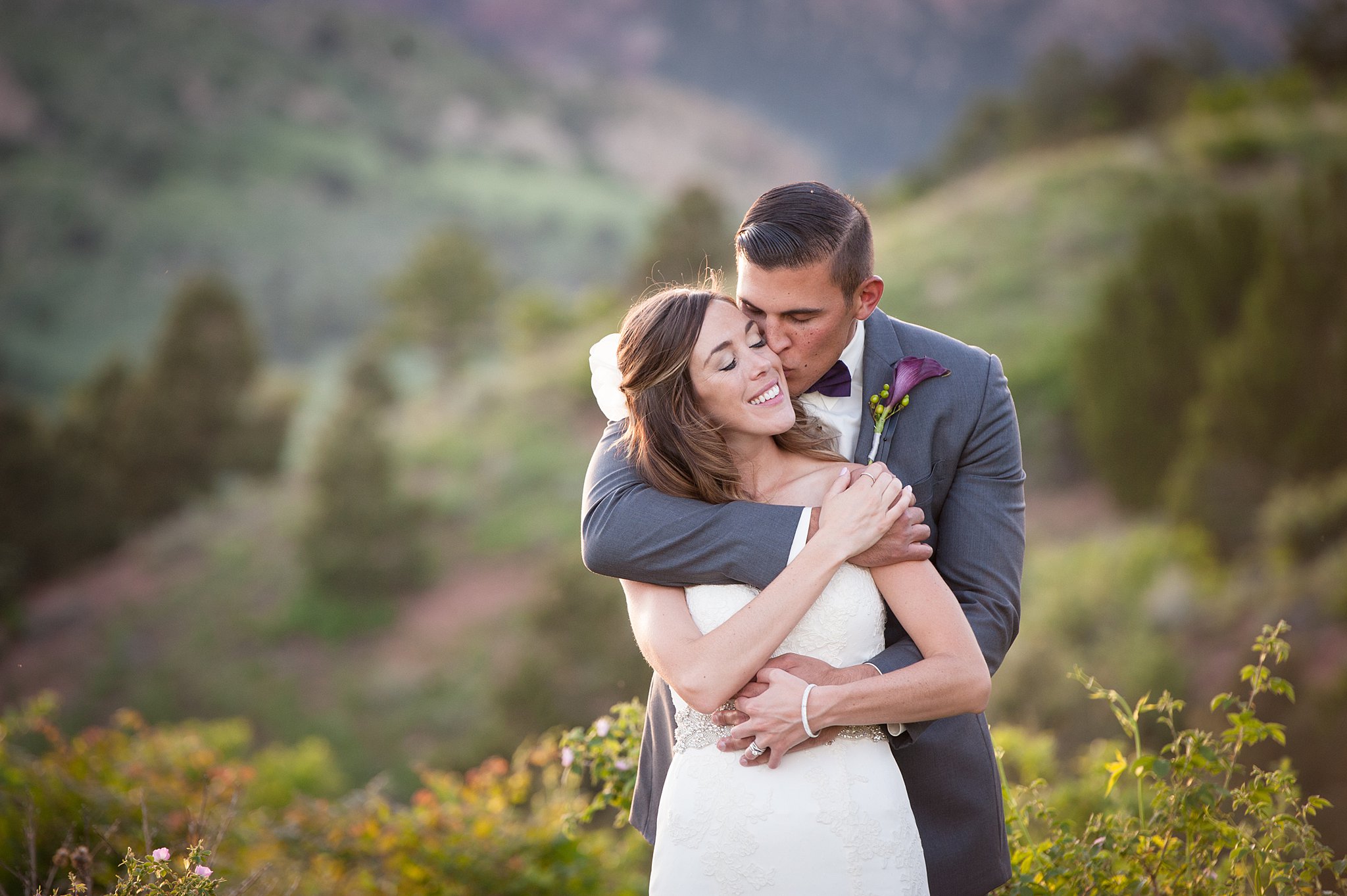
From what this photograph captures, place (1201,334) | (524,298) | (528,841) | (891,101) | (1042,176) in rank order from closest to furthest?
(528,841) < (1201,334) < (1042,176) < (524,298) < (891,101)

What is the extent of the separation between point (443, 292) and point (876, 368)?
22.7 m

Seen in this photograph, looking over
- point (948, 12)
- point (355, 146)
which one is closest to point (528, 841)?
point (355, 146)

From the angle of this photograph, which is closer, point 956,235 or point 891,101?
point 956,235

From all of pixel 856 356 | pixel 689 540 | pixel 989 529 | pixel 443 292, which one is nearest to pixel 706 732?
pixel 689 540

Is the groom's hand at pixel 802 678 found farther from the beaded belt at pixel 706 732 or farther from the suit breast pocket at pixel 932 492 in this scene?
the suit breast pocket at pixel 932 492

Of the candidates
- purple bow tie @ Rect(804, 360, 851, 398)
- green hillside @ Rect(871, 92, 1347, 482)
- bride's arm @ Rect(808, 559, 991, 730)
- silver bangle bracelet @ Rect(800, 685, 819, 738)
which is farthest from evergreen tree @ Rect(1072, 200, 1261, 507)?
silver bangle bracelet @ Rect(800, 685, 819, 738)

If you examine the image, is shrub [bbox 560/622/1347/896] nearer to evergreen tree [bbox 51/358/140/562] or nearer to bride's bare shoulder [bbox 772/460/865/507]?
bride's bare shoulder [bbox 772/460/865/507]

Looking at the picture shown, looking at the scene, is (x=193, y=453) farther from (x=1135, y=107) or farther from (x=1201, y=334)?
(x=1135, y=107)

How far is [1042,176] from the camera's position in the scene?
23031mm

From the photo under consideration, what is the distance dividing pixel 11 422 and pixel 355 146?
152 ft

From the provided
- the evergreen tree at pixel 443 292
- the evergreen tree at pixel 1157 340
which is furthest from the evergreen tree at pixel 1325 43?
the evergreen tree at pixel 443 292

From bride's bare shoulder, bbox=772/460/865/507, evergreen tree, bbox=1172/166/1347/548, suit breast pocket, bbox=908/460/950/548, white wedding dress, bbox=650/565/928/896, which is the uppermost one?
evergreen tree, bbox=1172/166/1347/548

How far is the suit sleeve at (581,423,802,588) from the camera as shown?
2379 mm

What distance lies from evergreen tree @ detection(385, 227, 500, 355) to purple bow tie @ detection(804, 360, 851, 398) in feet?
73.4
